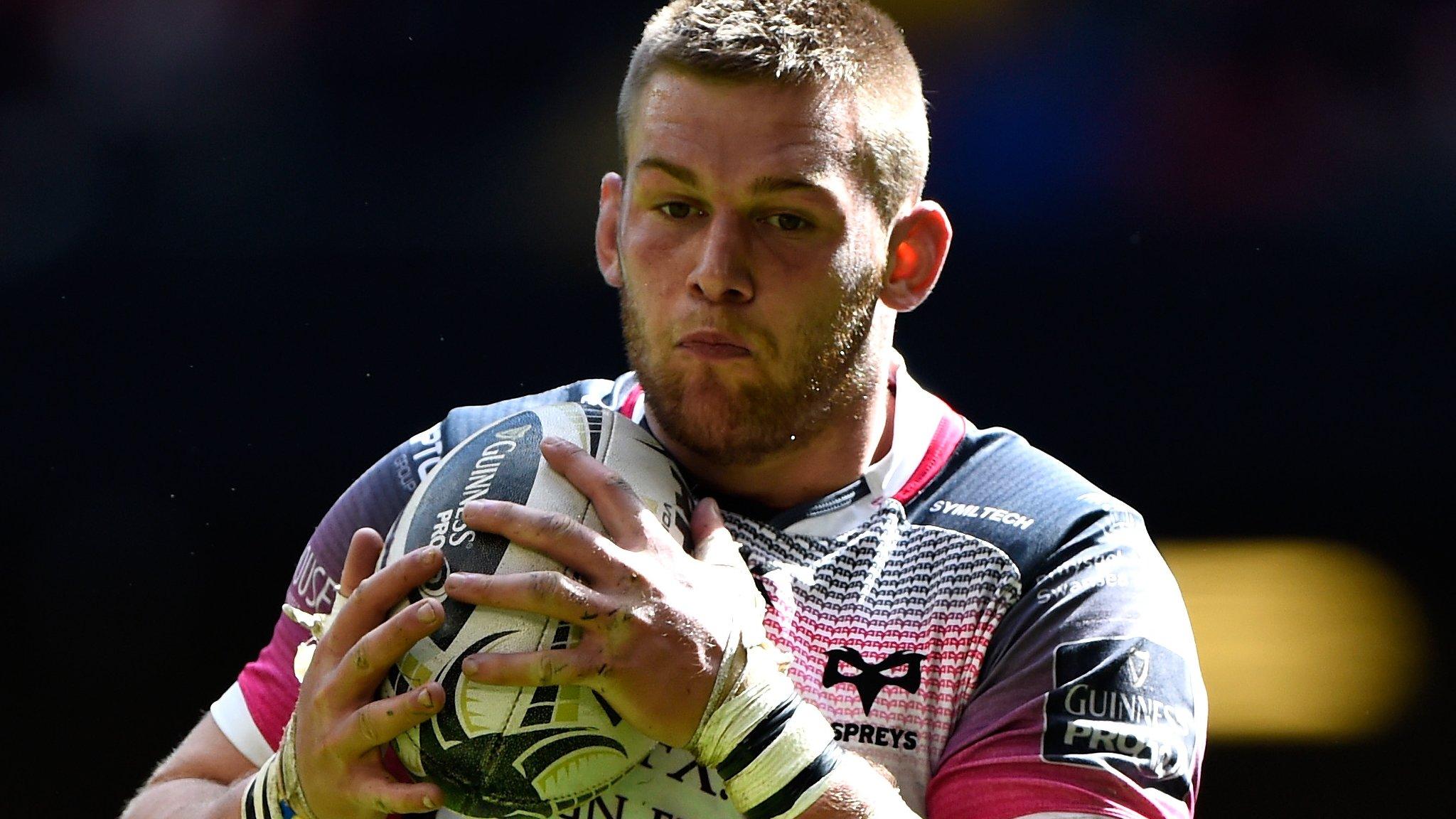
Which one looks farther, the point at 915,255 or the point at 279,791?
the point at 915,255

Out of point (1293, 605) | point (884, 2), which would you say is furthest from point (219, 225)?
point (1293, 605)

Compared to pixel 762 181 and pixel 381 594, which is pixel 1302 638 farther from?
pixel 381 594

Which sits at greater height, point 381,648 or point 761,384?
point 761,384

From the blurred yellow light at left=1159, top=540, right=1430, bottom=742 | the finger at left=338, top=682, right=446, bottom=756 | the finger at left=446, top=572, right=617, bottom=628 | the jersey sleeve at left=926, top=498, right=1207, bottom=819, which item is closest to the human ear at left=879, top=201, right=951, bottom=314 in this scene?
the jersey sleeve at left=926, top=498, right=1207, bottom=819

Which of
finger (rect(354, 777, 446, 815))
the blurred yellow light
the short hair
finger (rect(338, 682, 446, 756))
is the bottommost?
the blurred yellow light

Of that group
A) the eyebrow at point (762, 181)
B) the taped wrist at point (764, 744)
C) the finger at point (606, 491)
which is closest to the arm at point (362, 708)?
the finger at point (606, 491)

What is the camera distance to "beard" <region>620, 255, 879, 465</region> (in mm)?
2061

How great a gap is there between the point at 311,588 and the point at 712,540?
0.74m

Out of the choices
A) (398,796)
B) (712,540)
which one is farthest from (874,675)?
(398,796)

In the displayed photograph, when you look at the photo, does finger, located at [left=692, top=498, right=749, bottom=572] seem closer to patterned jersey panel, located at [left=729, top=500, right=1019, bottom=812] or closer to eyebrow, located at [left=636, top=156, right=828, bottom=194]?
patterned jersey panel, located at [left=729, top=500, right=1019, bottom=812]

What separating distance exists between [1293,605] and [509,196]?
187cm

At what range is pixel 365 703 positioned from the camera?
5.38ft

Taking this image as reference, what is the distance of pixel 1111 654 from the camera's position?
1.91 m

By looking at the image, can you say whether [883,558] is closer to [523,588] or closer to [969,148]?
[523,588]
